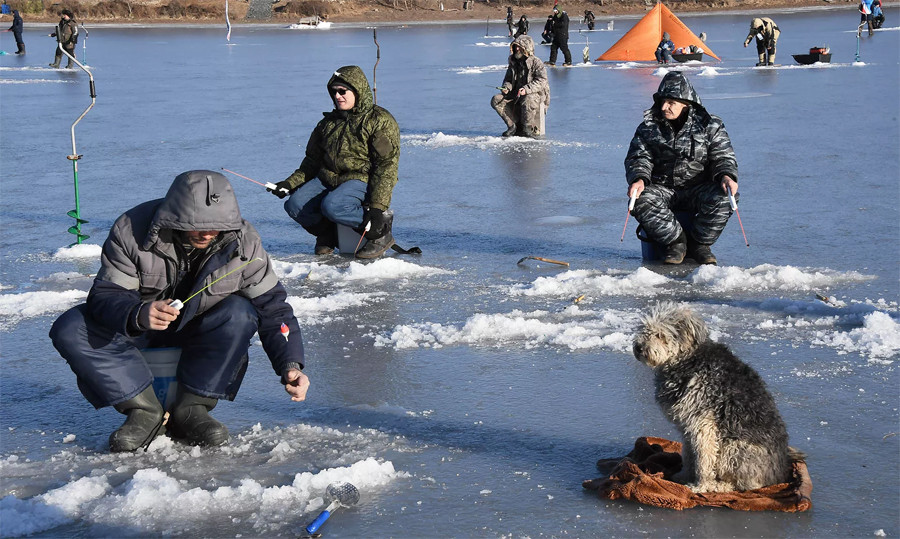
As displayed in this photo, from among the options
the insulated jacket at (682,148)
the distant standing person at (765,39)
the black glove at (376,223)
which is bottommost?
the black glove at (376,223)

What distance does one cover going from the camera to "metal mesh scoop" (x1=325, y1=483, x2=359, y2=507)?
144 inches

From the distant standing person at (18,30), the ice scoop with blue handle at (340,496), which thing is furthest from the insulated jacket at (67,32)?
the ice scoop with blue handle at (340,496)

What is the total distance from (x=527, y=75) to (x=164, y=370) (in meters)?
10.1

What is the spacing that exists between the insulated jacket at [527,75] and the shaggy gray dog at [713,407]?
10.1m

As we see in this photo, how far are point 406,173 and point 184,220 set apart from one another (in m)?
7.32

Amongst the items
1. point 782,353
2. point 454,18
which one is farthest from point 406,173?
point 454,18

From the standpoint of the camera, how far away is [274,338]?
4.19 metres

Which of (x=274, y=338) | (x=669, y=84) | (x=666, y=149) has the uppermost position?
(x=669, y=84)

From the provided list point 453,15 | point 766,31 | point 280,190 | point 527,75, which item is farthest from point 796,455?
point 453,15

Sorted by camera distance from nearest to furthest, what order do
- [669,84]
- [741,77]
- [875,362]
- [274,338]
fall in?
[274,338], [875,362], [669,84], [741,77]

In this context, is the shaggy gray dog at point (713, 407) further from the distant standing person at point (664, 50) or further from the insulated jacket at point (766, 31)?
the distant standing person at point (664, 50)

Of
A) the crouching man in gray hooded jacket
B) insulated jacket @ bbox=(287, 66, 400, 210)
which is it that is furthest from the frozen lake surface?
insulated jacket @ bbox=(287, 66, 400, 210)

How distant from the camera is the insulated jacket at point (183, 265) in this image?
3920mm

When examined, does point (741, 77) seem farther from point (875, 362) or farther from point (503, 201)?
point (875, 362)
